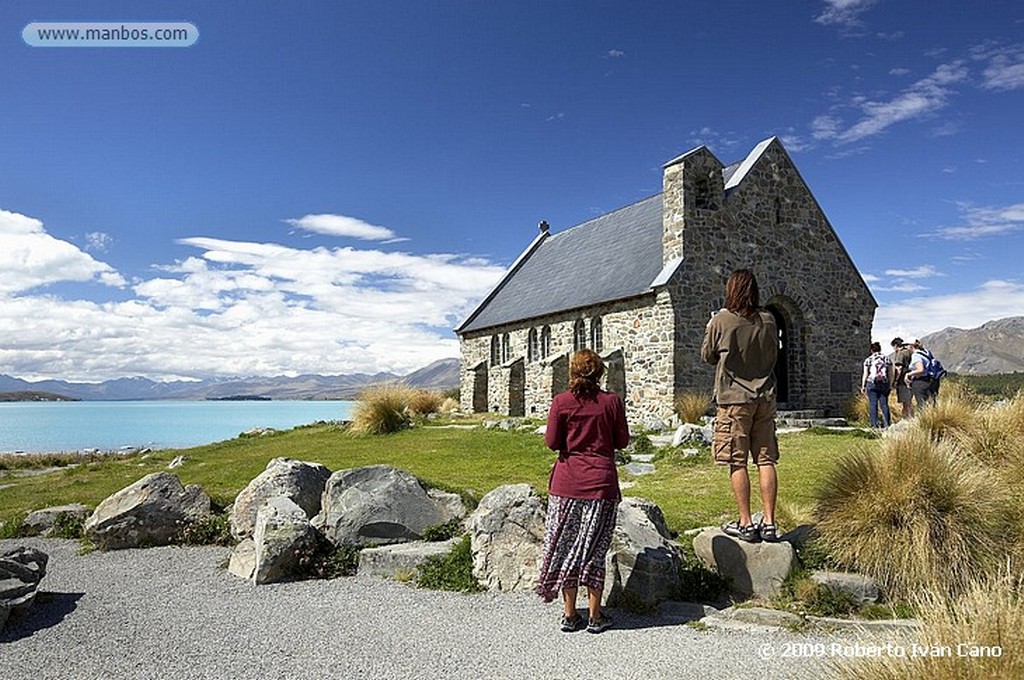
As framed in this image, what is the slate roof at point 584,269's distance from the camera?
76.5 feet

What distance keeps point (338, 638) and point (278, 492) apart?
377 cm

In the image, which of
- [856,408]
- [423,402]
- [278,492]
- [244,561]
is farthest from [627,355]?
[244,561]

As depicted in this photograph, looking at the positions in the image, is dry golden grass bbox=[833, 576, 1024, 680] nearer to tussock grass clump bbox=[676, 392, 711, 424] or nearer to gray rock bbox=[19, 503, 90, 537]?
gray rock bbox=[19, 503, 90, 537]

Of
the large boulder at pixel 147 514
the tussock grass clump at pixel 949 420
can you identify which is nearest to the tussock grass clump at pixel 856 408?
the tussock grass clump at pixel 949 420

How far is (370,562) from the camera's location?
7.86 metres

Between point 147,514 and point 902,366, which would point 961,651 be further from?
point 902,366

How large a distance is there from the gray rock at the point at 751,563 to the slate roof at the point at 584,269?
48.7 ft

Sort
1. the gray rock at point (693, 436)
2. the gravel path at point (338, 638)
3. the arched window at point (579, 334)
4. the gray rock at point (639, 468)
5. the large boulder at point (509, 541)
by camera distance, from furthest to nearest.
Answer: the arched window at point (579, 334)
the gray rock at point (693, 436)
the gray rock at point (639, 468)
the large boulder at point (509, 541)
the gravel path at point (338, 638)

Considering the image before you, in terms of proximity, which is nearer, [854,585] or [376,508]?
[854,585]

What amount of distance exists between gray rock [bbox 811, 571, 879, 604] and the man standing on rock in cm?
57

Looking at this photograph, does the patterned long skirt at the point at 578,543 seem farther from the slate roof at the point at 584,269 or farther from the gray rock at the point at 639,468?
the slate roof at the point at 584,269

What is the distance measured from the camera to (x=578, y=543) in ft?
19.5

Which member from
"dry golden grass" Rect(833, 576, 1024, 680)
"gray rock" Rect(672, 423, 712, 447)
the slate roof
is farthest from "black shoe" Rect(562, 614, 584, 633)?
the slate roof

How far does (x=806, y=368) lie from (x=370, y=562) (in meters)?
18.8
